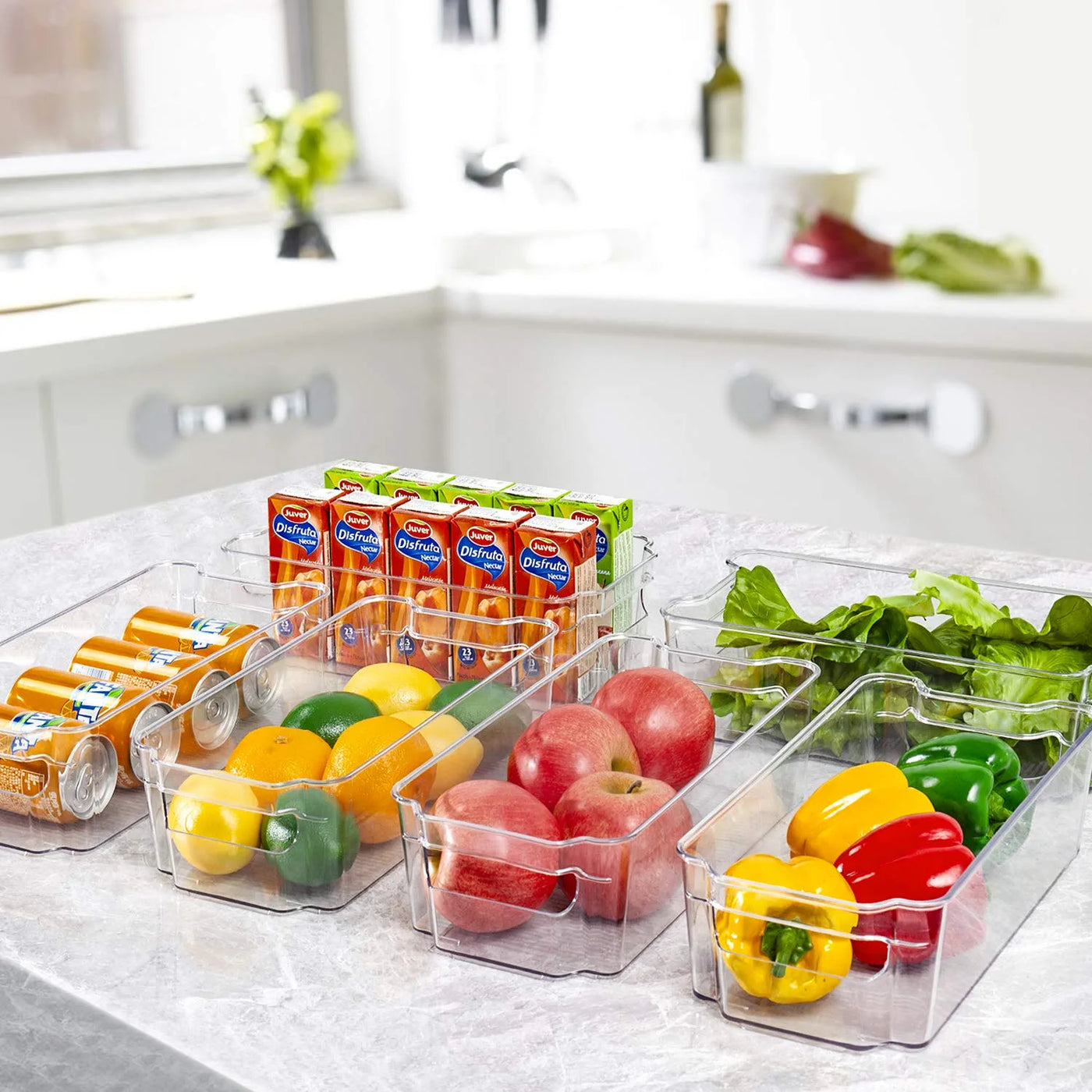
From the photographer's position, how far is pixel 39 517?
6.36 ft

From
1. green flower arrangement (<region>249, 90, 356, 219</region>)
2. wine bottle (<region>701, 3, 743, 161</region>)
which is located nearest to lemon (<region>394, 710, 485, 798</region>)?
green flower arrangement (<region>249, 90, 356, 219</region>)

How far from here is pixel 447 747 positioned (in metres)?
0.74

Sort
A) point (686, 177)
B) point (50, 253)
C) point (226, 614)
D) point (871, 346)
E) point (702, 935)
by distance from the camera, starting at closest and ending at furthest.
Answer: point (702, 935) → point (226, 614) → point (871, 346) → point (50, 253) → point (686, 177)

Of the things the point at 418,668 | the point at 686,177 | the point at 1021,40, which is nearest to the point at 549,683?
the point at 418,668

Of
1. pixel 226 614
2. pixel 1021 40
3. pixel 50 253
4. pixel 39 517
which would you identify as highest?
pixel 1021 40

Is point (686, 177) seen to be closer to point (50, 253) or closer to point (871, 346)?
point (871, 346)

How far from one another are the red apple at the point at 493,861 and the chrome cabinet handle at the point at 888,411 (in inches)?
57.7

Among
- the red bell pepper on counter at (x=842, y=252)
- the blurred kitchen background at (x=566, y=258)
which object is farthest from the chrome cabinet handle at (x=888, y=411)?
the red bell pepper on counter at (x=842, y=252)

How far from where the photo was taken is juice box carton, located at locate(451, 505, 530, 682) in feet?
2.98

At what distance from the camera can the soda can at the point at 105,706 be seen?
777mm

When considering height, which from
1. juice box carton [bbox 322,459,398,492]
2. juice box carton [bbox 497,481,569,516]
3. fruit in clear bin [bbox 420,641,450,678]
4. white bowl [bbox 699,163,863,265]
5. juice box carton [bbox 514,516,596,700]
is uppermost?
white bowl [bbox 699,163,863,265]

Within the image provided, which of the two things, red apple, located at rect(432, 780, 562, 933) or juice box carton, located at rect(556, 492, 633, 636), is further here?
juice box carton, located at rect(556, 492, 633, 636)

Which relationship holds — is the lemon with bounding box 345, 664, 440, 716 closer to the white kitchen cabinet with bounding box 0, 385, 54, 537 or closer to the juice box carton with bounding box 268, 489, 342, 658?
the juice box carton with bounding box 268, 489, 342, 658

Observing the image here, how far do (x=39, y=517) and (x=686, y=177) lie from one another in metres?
1.42
